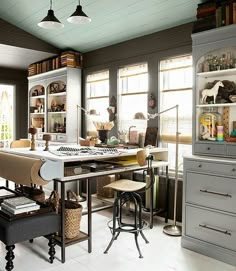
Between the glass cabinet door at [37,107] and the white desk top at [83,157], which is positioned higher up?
the glass cabinet door at [37,107]

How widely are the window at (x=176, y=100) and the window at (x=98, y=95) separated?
114 cm

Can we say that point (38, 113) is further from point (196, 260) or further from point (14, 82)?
point (196, 260)

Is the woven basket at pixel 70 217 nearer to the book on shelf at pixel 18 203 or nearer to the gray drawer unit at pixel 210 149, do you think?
the book on shelf at pixel 18 203

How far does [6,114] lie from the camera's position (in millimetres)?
6445

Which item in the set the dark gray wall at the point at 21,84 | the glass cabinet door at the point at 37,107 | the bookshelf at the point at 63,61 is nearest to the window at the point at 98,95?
the bookshelf at the point at 63,61

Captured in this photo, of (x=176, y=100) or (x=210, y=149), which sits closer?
(x=210, y=149)

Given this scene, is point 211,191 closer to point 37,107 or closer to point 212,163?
point 212,163

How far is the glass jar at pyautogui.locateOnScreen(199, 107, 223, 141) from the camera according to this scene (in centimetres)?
294

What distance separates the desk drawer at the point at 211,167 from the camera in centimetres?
258

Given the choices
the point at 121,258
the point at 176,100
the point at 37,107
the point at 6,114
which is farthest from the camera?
the point at 6,114

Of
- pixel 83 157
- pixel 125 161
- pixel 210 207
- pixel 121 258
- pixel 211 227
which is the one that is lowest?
pixel 121 258

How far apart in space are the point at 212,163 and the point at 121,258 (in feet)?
3.99

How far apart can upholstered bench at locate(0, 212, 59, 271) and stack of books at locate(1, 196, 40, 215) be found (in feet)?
0.25

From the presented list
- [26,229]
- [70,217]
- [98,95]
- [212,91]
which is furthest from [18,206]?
[98,95]
